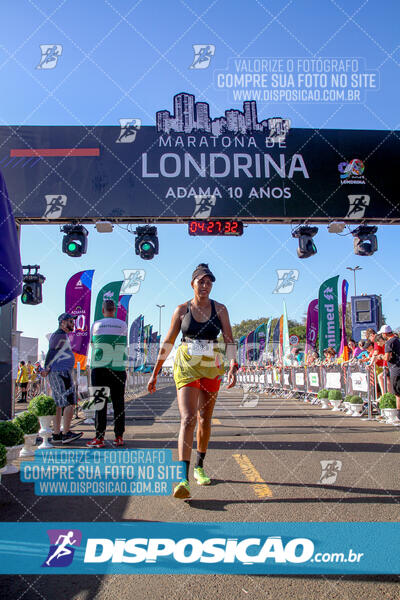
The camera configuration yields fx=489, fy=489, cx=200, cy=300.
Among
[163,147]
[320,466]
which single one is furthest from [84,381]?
[320,466]

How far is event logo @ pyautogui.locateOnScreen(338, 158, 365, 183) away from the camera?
1106 centimetres

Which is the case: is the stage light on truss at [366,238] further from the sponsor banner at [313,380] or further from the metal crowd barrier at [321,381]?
the sponsor banner at [313,380]

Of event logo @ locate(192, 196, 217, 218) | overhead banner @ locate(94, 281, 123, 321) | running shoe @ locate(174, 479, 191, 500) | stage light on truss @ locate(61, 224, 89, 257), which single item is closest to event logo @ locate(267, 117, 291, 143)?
event logo @ locate(192, 196, 217, 218)

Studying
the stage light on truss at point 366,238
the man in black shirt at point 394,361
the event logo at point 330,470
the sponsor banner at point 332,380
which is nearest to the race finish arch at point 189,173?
the stage light on truss at point 366,238

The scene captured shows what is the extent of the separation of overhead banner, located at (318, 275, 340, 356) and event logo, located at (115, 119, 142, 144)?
855 cm

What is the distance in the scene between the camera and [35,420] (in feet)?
19.0

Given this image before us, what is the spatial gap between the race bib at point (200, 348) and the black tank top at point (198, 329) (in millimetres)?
50

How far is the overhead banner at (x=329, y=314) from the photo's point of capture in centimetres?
1602

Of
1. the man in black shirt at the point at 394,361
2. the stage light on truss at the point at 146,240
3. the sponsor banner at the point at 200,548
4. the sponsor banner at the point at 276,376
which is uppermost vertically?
the stage light on truss at the point at 146,240

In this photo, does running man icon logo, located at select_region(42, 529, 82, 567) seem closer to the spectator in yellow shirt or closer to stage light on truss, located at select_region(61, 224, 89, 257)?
stage light on truss, located at select_region(61, 224, 89, 257)

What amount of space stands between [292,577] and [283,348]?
→ 2170cm

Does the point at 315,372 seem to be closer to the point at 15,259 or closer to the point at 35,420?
the point at 35,420

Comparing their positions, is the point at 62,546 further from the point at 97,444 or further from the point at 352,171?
the point at 352,171

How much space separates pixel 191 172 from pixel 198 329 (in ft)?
23.0
